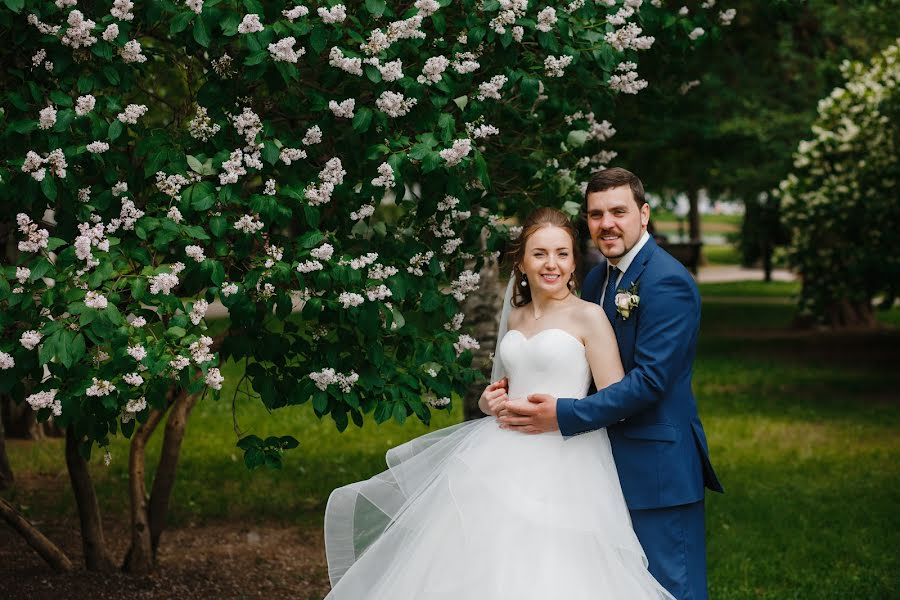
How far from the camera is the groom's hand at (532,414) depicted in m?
4.07

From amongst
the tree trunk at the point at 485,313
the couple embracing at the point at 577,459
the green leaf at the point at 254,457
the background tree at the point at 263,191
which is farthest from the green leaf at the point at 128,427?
the tree trunk at the point at 485,313

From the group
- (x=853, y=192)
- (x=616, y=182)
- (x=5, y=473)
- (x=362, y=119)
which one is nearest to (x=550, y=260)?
(x=616, y=182)

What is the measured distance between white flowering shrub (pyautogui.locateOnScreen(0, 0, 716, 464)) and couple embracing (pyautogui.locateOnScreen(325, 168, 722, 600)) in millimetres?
636

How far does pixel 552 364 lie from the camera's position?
4.14 metres

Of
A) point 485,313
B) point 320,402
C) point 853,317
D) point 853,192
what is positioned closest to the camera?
point 320,402

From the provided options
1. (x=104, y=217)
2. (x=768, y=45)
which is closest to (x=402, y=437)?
(x=104, y=217)

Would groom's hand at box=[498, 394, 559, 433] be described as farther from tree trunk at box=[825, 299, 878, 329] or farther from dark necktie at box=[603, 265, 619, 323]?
tree trunk at box=[825, 299, 878, 329]

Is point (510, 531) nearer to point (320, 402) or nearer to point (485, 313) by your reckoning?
point (320, 402)

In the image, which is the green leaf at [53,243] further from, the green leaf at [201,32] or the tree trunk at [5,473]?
the tree trunk at [5,473]

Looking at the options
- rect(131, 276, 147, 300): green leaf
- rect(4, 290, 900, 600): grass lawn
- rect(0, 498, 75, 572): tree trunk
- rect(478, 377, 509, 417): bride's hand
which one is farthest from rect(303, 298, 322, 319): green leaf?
rect(4, 290, 900, 600): grass lawn

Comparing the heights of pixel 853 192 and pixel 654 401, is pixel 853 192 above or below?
above

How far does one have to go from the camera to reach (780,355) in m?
18.6

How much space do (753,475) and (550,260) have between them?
6.25 meters

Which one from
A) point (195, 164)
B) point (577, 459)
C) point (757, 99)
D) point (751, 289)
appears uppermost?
point (757, 99)
